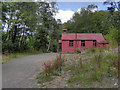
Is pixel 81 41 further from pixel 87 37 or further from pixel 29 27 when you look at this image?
pixel 29 27

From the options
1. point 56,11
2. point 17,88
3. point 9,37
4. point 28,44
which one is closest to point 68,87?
point 17,88

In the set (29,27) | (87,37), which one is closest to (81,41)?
(87,37)

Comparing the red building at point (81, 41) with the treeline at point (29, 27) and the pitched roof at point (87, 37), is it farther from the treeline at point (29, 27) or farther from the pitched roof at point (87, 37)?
the treeline at point (29, 27)

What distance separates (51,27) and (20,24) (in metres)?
6.08

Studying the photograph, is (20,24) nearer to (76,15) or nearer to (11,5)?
(11,5)

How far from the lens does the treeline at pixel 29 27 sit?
Result: 15625 mm

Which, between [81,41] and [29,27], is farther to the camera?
[81,41]

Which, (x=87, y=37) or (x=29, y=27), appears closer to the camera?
(x=29, y=27)

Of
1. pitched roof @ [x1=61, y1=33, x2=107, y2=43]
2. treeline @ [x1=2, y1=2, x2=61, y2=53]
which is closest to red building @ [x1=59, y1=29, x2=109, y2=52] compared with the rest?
pitched roof @ [x1=61, y1=33, x2=107, y2=43]

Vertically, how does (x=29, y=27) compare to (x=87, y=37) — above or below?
above

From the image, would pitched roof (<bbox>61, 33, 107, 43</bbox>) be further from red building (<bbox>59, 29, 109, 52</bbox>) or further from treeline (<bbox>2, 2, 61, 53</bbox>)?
treeline (<bbox>2, 2, 61, 53</bbox>)

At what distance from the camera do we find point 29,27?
59.6 feet

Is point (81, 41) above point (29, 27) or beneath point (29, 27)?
beneath

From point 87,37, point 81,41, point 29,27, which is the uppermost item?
point 29,27
